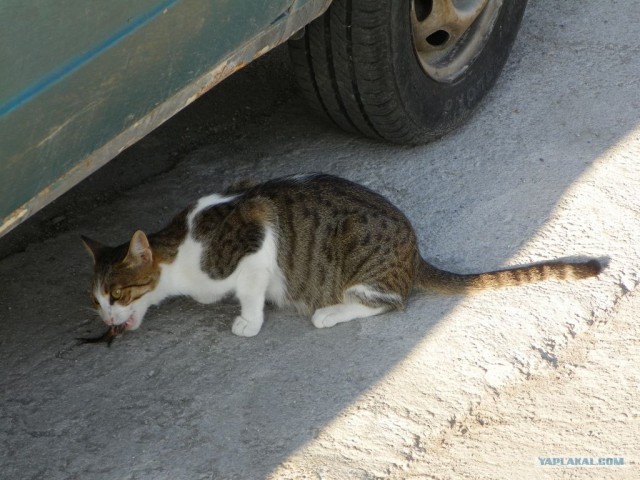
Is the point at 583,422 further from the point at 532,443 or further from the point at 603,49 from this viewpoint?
the point at 603,49

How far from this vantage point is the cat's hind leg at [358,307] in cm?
387

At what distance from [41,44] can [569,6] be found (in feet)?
13.3

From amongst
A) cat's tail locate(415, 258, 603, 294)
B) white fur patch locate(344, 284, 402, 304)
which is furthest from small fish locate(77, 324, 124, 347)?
cat's tail locate(415, 258, 603, 294)

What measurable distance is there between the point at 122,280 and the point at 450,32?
2.08 metres

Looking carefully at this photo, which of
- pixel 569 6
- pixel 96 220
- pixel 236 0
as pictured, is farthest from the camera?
pixel 569 6

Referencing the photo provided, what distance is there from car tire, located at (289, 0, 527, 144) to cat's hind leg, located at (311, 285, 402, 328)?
0.99 meters

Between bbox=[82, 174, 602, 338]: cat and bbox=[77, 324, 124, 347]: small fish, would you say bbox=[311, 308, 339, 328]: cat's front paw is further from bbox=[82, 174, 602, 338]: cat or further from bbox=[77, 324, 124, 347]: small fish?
bbox=[77, 324, 124, 347]: small fish

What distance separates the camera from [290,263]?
3973 millimetres

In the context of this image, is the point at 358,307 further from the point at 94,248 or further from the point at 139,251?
the point at 94,248

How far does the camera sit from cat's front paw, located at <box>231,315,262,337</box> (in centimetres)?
384

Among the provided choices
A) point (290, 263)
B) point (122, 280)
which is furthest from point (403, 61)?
point (122, 280)

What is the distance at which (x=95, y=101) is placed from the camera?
9.43 feet

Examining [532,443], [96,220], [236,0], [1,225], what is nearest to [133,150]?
[96,220]

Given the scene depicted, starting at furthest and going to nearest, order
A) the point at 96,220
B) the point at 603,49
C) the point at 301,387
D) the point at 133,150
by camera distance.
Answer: the point at 603,49, the point at 133,150, the point at 96,220, the point at 301,387
